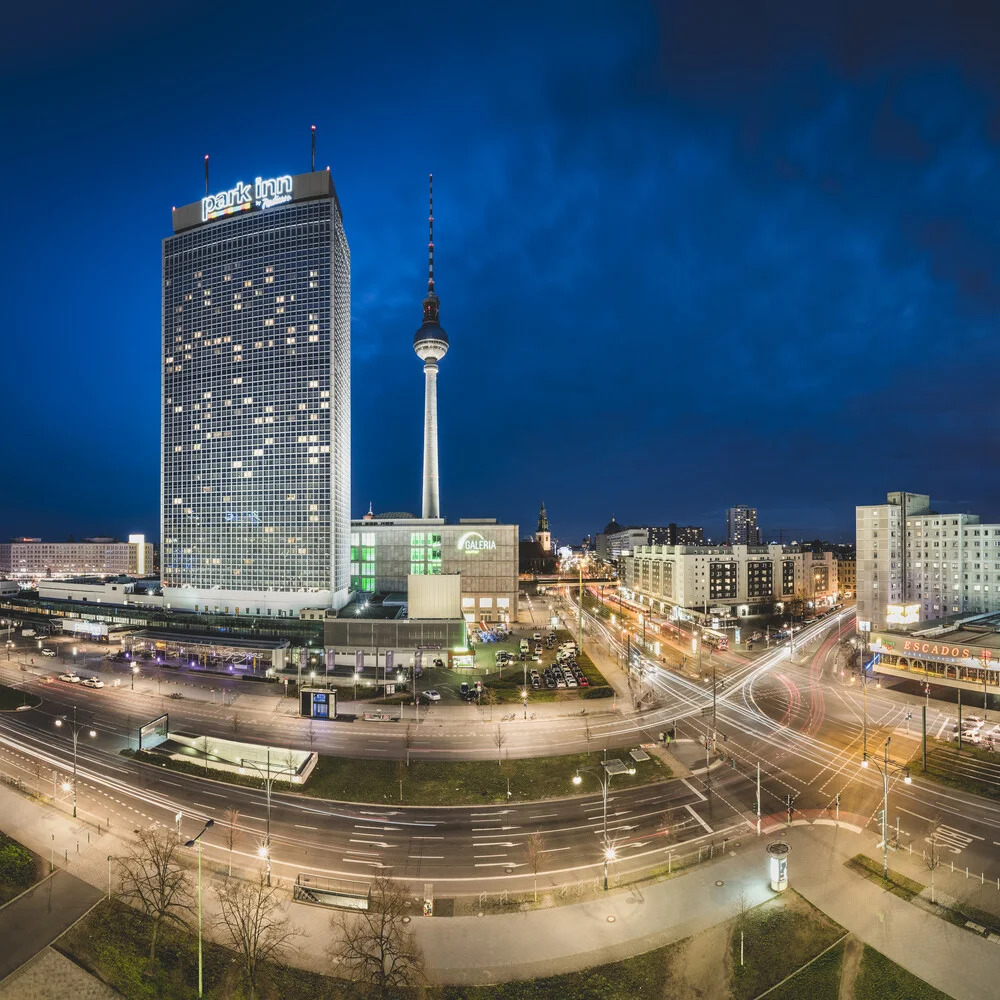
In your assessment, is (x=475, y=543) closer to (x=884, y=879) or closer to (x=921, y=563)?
(x=921, y=563)

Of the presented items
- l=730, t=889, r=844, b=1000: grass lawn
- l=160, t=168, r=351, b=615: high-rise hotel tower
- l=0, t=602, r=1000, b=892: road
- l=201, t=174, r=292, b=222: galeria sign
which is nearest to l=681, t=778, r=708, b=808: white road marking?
l=0, t=602, r=1000, b=892: road

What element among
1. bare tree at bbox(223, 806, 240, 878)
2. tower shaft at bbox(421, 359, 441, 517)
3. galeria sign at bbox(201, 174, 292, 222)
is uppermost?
galeria sign at bbox(201, 174, 292, 222)

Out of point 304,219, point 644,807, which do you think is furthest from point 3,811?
point 304,219

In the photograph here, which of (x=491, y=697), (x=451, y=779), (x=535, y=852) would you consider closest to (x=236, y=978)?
(x=535, y=852)

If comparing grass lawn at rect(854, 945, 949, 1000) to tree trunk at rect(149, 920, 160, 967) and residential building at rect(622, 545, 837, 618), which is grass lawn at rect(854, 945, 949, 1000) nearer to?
tree trunk at rect(149, 920, 160, 967)

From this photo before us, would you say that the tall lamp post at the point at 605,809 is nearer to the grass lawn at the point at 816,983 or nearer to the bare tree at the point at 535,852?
the bare tree at the point at 535,852

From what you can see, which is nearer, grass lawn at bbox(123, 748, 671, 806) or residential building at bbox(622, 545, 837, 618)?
grass lawn at bbox(123, 748, 671, 806)
